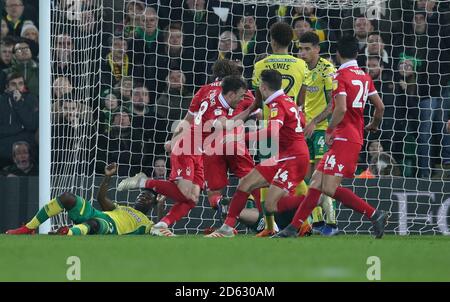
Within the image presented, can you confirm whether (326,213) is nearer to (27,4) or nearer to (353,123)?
(353,123)

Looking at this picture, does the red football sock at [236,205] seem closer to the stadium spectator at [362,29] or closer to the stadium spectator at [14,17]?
the stadium spectator at [362,29]

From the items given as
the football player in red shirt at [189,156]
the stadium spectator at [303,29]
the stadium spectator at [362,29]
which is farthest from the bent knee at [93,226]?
the stadium spectator at [362,29]

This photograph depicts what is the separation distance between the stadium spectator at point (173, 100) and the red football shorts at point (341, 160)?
387 centimetres

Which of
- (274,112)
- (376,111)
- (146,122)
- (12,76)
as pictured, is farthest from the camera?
(146,122)

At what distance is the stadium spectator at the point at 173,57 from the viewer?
13.9 meters

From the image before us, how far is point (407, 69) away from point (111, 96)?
3.63 meters

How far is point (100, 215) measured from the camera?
1122cm

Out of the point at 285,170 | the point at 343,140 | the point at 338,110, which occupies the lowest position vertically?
the point at 285,170

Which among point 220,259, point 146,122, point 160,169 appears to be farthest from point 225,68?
point 220,259

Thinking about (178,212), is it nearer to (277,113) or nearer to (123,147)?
(277,113)

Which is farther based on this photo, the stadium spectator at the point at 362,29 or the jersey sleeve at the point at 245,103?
the stadium spectator at the point at 362,29

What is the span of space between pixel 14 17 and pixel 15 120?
1487 millimetres

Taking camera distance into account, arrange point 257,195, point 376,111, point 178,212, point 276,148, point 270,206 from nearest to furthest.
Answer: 1. point 376,111
2. point 270,206
3. point 276,148
4. point 178,212
5. point 257,195

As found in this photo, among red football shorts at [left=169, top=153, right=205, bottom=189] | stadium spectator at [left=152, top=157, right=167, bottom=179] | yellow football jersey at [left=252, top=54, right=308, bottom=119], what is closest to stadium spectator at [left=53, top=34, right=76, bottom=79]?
stadium spectator at [left=152, top=157, right=167, bottom=179]
